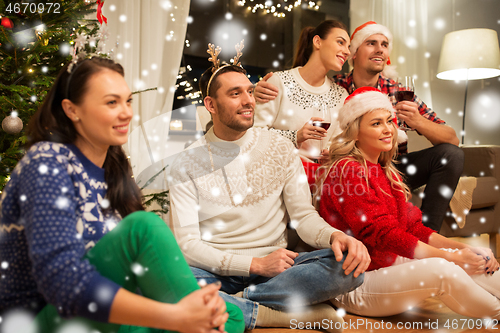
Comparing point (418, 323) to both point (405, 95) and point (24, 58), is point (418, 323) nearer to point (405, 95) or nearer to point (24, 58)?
point (405, 95)

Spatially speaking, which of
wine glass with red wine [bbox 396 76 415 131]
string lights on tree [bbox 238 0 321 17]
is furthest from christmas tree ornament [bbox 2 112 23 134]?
string lights on tree [bbox 238 0 321 17]

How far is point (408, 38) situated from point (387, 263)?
120 inches

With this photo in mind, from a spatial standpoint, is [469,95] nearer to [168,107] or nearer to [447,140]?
[447,140]

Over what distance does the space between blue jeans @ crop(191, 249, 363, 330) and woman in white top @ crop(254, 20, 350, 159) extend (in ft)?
2.43

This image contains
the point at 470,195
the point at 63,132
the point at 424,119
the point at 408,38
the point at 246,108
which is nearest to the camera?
the point at 63,132

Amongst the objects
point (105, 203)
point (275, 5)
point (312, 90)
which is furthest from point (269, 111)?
point (275, 5)

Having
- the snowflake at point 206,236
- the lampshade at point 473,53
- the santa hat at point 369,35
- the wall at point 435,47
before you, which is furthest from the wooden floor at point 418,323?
the wall at point 435,47

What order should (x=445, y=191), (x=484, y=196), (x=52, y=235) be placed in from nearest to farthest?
(x=52, y=235), (x=445, y=191), (x=484, y=196)

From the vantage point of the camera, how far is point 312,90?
1900mm

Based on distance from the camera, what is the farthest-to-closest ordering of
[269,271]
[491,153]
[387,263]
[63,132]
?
[491,153]
[387,263]
[269,271]
[63,132]

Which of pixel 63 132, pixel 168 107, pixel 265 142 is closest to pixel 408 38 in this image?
pixel 168 107

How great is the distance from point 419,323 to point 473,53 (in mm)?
2322

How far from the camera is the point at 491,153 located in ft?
7.41

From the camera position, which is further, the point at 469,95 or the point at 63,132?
the point at 469,95
